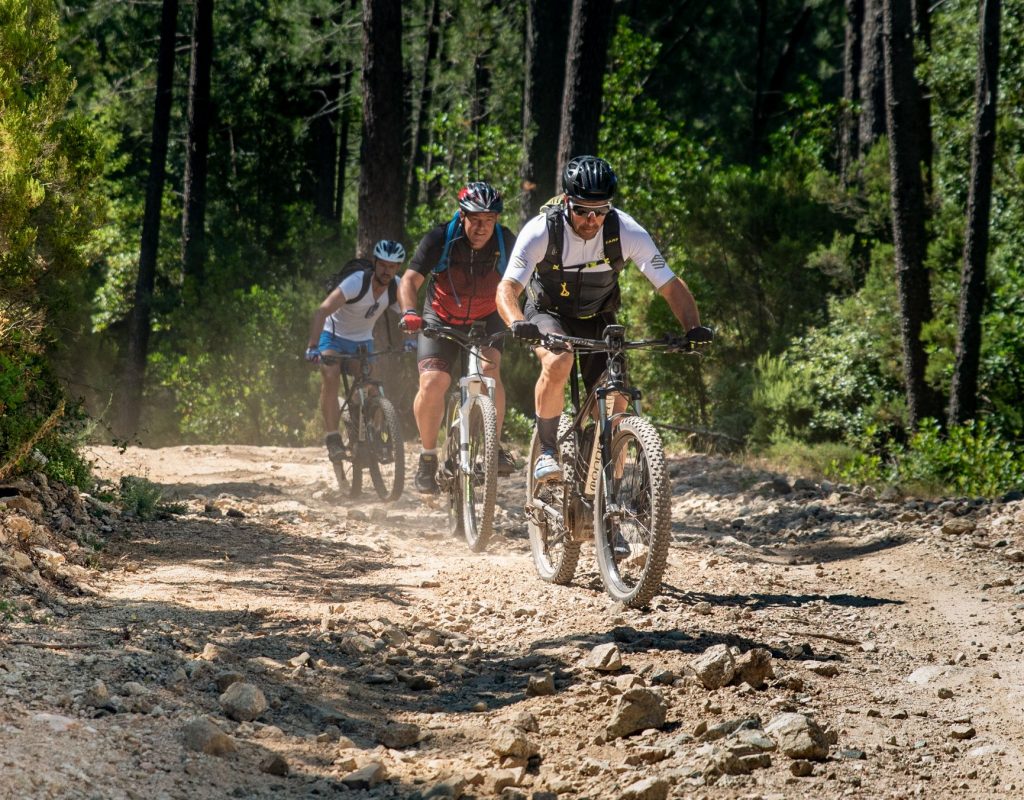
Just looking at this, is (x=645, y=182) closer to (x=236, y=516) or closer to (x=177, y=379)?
(x=177, y=379)

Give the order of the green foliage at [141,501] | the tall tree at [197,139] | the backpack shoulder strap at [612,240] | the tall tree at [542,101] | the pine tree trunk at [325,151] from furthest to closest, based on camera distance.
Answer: the pine tree trunk at [325,151] < the tall tree at [197,139] < the tall tree at [542,101] < the green foliage at [141,501] < the backpack shoulder strap at [612,240]

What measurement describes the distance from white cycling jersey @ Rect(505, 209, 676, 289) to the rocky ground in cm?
181

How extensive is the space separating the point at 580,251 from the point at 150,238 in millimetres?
16693

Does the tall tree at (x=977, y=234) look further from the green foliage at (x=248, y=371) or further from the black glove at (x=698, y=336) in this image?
the green foliage at (x=248, y=371)

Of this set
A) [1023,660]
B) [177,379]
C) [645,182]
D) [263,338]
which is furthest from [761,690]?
[177,379]

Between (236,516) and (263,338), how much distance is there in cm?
1029

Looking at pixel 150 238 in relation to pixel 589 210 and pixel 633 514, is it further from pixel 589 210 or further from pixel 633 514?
pixel 633 514

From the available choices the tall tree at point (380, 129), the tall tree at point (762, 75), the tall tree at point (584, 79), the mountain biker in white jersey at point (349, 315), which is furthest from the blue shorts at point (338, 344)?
the tall tree at point (762, 75)

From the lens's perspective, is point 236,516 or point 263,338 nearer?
point 236,516

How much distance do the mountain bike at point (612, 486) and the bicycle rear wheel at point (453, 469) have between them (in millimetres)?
1527

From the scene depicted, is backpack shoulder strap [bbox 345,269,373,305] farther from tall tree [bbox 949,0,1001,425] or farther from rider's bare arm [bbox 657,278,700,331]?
tall tree [bbox 949,0,1001,425]

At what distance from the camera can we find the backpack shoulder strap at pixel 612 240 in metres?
6.48

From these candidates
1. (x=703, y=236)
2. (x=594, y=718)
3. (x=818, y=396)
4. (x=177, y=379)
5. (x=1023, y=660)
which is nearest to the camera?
(x=594, y=718)

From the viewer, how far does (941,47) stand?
53.2 ft
